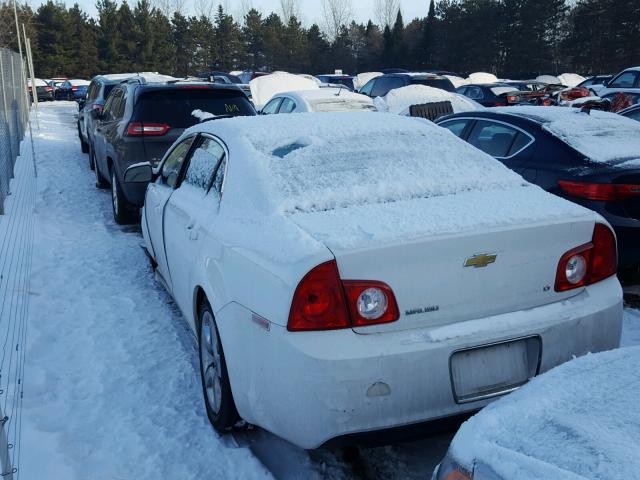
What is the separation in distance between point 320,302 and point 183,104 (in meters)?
5.95

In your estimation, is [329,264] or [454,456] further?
[329,264]

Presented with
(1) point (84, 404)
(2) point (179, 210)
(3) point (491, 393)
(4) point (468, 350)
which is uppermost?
(2) point (179, 210)

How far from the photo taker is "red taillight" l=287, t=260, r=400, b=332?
8.18 ft

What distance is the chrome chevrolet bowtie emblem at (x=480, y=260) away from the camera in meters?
2.62

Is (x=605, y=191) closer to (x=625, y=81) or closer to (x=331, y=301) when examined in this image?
(x=331, y=301)

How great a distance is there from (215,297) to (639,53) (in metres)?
51.7

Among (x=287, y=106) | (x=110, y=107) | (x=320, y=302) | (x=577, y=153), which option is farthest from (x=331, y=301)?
(x=287, y=106)

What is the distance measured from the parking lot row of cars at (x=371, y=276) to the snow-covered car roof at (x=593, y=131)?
2056 mm

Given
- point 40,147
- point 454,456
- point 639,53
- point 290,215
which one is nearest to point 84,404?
point 290,215

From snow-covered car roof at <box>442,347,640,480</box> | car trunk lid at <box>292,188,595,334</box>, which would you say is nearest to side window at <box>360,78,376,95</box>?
car trunk lid at <box>292,188,595,334</box>

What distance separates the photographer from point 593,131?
574 centimetres

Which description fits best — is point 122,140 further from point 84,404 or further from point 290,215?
point 290,215

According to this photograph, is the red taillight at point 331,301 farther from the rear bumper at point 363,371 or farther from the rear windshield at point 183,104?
the rear windshield at point 183,104

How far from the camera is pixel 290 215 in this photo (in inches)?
115
